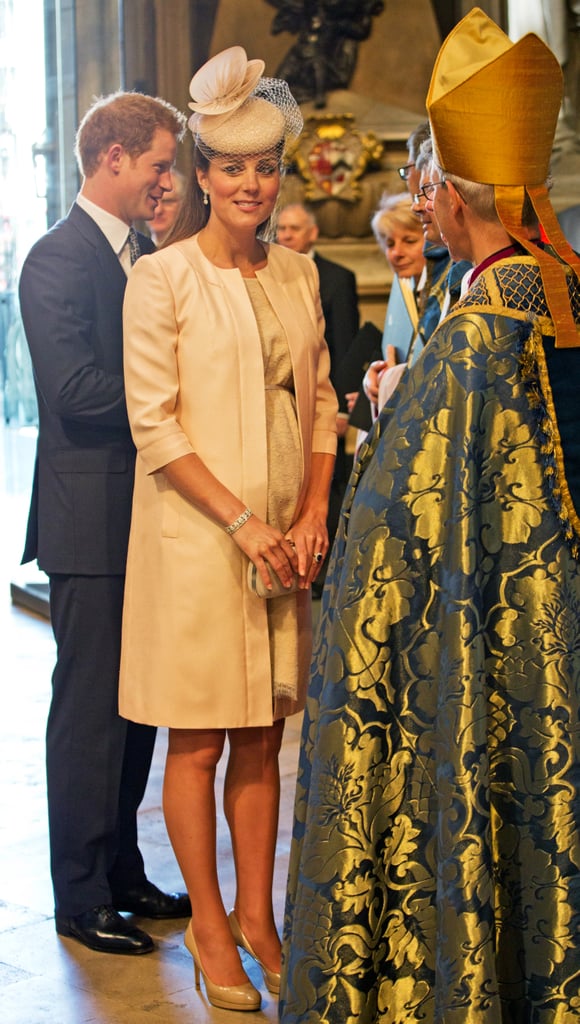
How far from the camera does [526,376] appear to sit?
2.09 meters

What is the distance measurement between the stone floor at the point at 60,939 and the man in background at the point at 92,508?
9 centimetres

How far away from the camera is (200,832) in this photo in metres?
2.79

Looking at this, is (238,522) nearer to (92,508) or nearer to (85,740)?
(92,508)

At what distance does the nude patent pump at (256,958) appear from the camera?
2820mm

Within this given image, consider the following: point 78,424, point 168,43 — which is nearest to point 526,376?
point 78,424

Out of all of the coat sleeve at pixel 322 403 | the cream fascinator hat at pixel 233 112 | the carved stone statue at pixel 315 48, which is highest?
the carved stone statue at pixel 315 48

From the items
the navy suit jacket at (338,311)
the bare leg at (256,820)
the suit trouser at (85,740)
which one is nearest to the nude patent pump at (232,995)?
the bare leg at (256,820)

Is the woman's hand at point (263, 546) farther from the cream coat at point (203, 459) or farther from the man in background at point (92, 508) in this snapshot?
the man in background at point (92, 508)

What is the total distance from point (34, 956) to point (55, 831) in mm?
271

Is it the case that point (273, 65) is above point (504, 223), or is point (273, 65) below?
above

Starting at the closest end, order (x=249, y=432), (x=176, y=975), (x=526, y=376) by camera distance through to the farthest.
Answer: (x=526, y=376) < (x=249, y=432) < (x=176, y=975)

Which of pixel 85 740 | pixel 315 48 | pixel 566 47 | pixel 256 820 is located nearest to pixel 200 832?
pixel 256 820

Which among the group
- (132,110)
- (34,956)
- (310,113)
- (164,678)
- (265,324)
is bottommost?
(34,956)

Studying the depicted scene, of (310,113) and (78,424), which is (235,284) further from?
(310,113)
